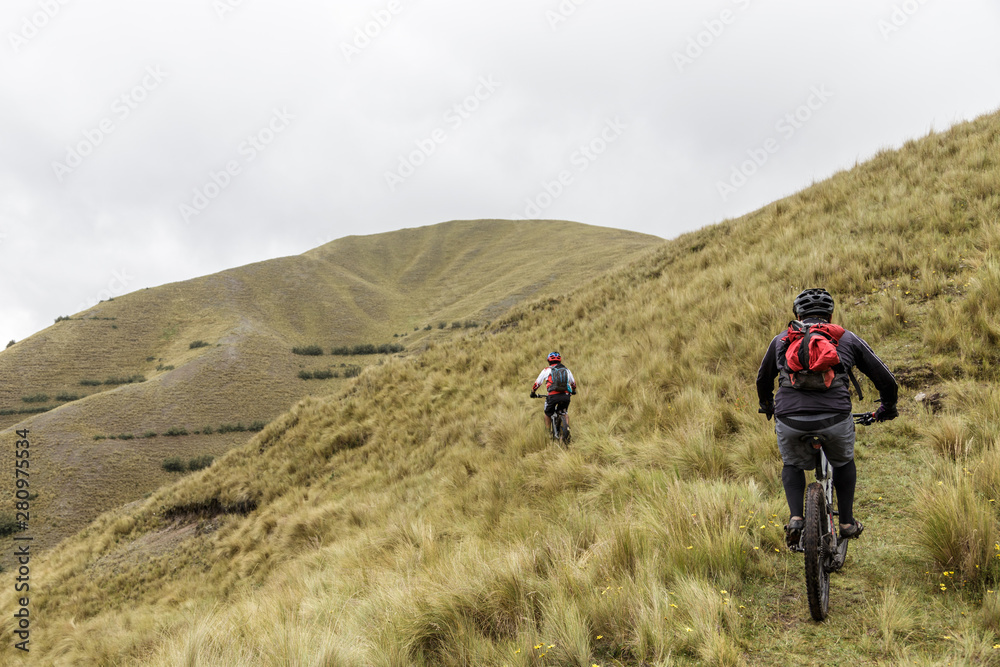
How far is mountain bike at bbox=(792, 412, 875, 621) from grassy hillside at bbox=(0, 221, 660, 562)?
110 ft

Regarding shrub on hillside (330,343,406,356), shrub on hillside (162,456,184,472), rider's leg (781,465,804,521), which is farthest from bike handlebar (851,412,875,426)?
shrub on hillside (330,343,406,356)

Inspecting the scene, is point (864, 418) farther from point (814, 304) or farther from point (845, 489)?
point (814, 304)

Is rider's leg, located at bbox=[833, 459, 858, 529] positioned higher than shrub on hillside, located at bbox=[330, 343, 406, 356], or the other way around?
shrub on hillside, located at bbox=[330, 343, 406, 356]

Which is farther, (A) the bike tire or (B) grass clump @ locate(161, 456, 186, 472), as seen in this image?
(B) grass clump @ locate(161, 456, 186, 472)

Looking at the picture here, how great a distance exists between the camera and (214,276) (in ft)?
301

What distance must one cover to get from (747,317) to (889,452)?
15.2 feet

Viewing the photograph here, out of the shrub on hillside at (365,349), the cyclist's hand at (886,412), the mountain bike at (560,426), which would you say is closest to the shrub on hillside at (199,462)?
the shrub on hillside at (365,349)

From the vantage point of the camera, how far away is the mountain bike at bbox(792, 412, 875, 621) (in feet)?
9.53

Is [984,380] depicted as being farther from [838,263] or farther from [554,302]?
[554,302]

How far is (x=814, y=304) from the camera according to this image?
11.4ft

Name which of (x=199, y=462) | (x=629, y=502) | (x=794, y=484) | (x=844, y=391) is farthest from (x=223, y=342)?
(x=844, y=391)

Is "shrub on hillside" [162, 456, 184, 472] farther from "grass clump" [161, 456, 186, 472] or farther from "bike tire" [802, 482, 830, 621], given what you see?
"bike tire" [802, 482, 830, 621]

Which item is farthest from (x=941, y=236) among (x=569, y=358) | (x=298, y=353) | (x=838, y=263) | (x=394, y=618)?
(x=298, y=353)

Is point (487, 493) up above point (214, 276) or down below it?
below
